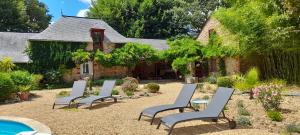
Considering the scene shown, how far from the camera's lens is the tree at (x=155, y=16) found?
40.5 meters

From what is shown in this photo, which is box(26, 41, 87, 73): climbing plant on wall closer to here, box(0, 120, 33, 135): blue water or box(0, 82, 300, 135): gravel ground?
box(0, 82, 300, 135): gravel ground

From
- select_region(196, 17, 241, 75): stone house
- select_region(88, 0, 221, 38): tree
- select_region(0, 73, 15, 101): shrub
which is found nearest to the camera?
select_region(0, 73, 15, 101): shrub

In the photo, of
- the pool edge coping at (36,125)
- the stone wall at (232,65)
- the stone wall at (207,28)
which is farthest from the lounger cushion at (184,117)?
the stone wall at (207,28)

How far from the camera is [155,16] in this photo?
41.0 meters

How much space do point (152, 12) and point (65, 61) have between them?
1700cm

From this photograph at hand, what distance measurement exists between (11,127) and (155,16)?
3242 cm

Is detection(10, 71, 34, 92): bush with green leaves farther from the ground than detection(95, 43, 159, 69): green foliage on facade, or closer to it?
closer to it

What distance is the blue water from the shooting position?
920cm

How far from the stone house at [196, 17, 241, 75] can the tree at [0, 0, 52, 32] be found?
21.1m

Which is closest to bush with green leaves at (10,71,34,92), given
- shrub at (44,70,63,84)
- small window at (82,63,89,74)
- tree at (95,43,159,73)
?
shrub at (44,70,63,84)

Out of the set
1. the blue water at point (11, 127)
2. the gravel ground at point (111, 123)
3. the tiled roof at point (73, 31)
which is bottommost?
the blue water at point (11, 127)

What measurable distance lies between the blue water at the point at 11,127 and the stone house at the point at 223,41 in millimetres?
14252

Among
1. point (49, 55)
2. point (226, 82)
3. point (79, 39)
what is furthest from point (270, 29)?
point (49, 55)

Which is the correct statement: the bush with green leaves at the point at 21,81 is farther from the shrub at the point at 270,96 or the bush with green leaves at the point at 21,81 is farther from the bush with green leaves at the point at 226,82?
the shrub at the point at 270,96
